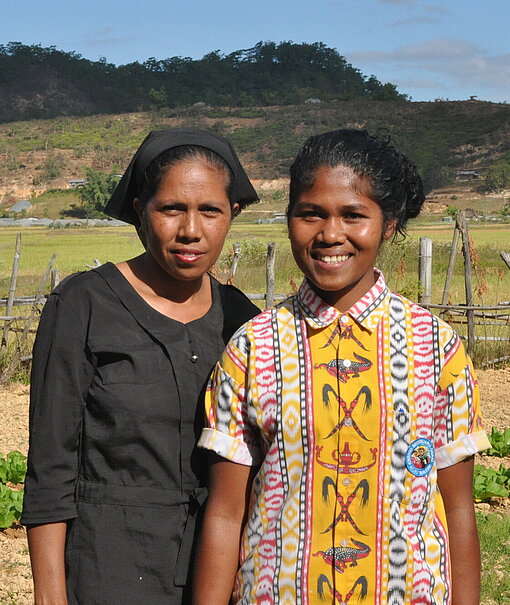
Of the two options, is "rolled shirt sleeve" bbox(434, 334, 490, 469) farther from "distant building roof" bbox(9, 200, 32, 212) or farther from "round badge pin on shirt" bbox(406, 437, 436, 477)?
"distant building roof" bbox(9, 200, 32, 212)

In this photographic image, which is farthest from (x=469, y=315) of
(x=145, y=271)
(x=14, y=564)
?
(x=145, y=271)

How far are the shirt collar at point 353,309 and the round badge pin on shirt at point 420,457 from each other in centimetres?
27

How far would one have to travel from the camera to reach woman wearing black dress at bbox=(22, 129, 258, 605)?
1.80 metres

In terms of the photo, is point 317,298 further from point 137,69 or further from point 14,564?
point 137,69

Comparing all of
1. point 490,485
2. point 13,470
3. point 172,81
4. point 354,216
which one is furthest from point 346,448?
point 172,81

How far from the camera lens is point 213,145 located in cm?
193

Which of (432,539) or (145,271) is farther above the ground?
(145,271)

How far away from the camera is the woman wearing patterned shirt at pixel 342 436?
1690 mm

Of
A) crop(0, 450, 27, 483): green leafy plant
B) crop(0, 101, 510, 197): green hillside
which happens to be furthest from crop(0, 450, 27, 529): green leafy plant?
crop(0, 101, 510, 197): green hillside

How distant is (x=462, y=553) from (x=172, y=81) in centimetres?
14371

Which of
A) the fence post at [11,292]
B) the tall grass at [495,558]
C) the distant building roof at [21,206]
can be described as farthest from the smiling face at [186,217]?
the distant building roof at [21,206]

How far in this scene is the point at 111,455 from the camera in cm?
182

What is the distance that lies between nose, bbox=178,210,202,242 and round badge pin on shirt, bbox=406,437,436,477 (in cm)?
70

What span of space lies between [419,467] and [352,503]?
0.17 meters
